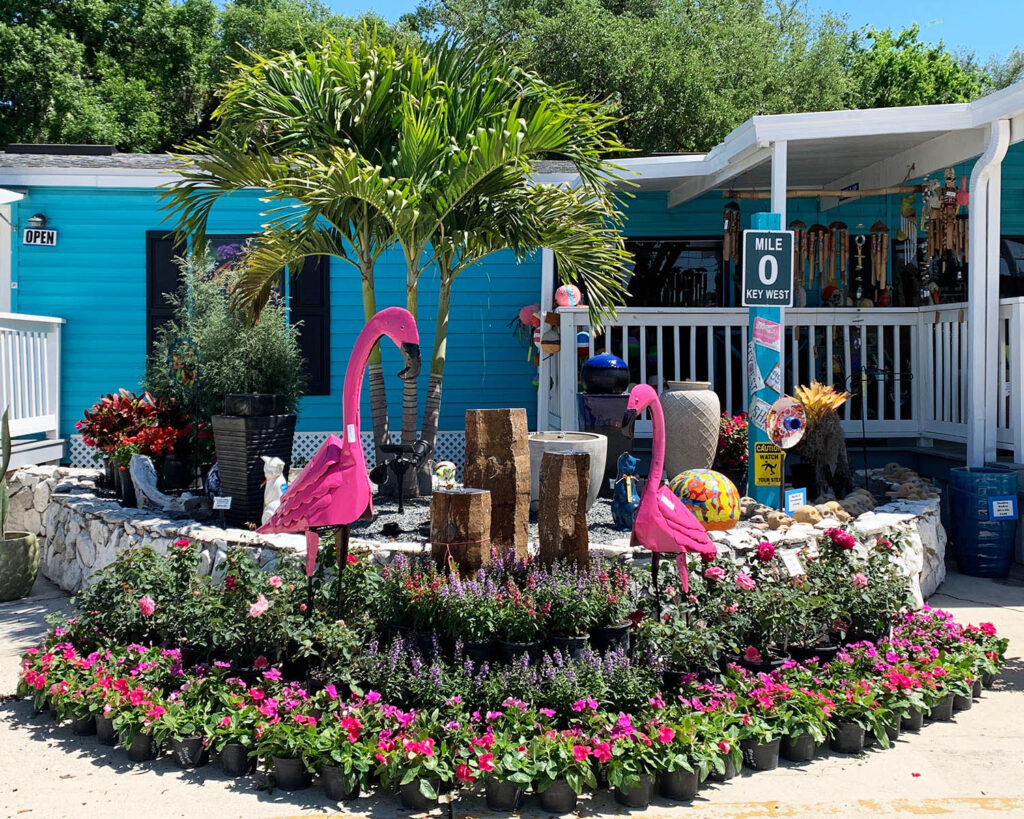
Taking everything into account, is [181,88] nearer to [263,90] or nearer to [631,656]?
[263,90]

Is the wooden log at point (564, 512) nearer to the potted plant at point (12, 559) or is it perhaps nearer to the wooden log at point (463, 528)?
the wooden log at point (463, 528)

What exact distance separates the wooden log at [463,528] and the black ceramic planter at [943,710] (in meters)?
2.18

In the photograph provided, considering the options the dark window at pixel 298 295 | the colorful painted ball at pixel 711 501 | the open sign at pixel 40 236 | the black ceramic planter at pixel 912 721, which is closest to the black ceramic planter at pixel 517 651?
the black ceramic planter at pixel 912 721

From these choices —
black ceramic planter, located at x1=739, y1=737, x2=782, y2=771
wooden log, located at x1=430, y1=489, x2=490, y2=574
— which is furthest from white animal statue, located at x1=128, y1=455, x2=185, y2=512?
black ceramic planter, located at x1=739, y1=737, x2=782, y2=771

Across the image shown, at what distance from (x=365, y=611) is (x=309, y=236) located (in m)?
3.45

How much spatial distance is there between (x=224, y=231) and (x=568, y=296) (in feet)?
12.8

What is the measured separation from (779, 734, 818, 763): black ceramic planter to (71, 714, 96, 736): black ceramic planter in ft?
9.75

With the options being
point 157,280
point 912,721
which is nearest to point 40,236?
point 157,280

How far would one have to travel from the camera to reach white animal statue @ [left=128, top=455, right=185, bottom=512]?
6.93m

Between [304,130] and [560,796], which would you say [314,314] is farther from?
[560,796]

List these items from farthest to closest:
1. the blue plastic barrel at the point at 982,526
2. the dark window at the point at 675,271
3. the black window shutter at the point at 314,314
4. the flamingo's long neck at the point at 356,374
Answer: the dark window at the point at 675,271 → the black window shutter at the point at 314,314 → the blue plastic barrel at the point at 982,526 → the flamingo's long neck at the point at 356,374

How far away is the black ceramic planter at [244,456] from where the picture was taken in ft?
21.6

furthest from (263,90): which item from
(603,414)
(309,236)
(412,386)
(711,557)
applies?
(711,557)

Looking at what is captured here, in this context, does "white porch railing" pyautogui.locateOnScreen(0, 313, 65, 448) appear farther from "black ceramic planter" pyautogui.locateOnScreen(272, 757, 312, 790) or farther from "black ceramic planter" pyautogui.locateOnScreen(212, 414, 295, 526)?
→ "black ceramic planter" pyautogui.locateOnScreen(272, 757, 312, 790)
